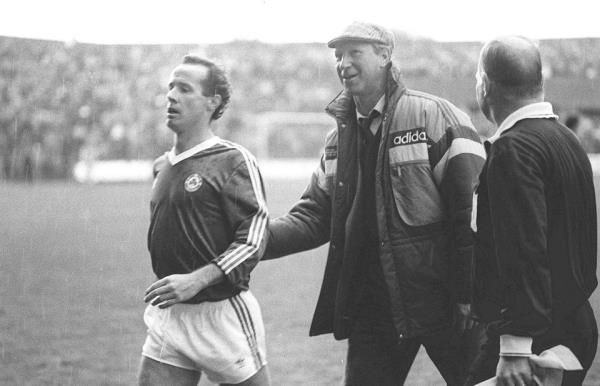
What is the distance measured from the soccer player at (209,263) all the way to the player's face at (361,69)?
50 centimetres

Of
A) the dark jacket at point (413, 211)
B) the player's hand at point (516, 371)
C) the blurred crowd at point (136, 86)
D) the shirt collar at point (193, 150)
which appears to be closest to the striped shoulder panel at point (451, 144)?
the dark jacket at point (413, 211)

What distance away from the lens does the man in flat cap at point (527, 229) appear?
2699 mm

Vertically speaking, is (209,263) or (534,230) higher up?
(534,230)

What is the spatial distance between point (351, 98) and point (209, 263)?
877mm

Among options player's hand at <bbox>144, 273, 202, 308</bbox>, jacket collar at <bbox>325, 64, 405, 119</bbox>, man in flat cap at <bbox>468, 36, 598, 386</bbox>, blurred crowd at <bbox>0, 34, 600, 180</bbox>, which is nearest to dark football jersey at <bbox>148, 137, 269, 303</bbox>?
player's hand at <bbox>144, 273, 202, 308</bbox>

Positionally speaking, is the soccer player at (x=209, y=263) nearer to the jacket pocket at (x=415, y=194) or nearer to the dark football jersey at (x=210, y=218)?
the dark football jersey at (x=210, y=218)

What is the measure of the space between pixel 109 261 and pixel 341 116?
9553 millimetres

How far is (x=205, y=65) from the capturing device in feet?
12.7

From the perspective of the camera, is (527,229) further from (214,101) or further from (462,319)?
(214,101)

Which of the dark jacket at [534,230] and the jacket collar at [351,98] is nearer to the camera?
the dark jacket at [534,230]

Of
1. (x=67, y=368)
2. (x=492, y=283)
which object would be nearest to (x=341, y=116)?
(x=492, y=283)

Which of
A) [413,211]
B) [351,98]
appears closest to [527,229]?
[413,211]

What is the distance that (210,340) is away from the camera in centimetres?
352

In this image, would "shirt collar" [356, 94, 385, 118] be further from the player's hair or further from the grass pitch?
the grass pitch
